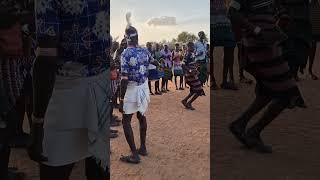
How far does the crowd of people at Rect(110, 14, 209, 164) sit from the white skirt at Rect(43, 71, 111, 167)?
199 cm

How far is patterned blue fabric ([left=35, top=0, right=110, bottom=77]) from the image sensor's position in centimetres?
172

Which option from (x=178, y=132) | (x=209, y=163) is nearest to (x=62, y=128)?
(x=209, y=163)

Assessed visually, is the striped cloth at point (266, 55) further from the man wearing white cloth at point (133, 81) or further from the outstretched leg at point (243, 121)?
the man wearing white cloth at point (133, 81)

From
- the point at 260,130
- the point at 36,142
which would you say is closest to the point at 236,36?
the point at 260,130

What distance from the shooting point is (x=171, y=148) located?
5008 mm

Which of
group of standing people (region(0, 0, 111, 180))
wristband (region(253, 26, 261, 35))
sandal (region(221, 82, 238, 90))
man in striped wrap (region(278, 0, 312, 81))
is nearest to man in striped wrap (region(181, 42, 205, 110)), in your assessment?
sandal (region(221, 82, 238, 90))

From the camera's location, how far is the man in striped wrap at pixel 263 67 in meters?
4.02

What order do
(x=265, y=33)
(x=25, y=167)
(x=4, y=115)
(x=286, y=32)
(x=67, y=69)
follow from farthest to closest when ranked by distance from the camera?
(x=286, y=32) → (x=265, y=33) → (x=25, y=167) → (x=4, y=115) → (x=67, y=69)

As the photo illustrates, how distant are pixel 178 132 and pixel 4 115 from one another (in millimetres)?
3252

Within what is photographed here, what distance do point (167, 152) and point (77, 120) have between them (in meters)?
2.96

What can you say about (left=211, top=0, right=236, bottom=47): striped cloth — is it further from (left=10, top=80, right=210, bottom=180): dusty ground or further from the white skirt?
the white skirt

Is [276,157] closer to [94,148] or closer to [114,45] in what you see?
[94,148]

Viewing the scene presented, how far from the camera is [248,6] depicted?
4.12 m

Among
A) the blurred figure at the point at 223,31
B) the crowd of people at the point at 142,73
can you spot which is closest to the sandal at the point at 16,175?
the crowd of people at the point at 142,73
